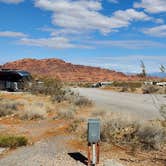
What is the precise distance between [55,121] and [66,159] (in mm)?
8311

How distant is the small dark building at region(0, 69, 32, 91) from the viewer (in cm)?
4688

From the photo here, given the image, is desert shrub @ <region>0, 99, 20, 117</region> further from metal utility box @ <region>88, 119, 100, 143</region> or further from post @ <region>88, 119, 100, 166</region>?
metal utility box @ <region>88, 119, 100, 143</region>

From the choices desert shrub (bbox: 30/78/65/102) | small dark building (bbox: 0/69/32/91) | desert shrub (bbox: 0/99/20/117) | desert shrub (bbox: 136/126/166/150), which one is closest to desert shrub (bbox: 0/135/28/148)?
desert shrub (bbox: 136/126/166/150)

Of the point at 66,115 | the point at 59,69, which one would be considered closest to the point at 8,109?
the point at 66,115

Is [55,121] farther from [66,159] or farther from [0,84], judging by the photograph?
[0,84]

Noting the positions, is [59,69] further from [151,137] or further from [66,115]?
[151,137]

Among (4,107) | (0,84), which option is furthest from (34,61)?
(4,107)

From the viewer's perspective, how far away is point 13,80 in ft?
158

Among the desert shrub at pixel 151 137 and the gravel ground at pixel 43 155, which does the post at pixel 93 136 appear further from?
the desert shrub at pixel 151 137

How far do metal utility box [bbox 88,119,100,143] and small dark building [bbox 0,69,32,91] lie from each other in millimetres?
34753

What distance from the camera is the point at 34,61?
488 ft

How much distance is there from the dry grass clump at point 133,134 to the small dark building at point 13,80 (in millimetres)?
31381

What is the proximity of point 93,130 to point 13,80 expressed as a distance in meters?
36.8

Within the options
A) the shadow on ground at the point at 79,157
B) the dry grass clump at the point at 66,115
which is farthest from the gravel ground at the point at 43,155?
the dry grass clump at the point at 66,115
